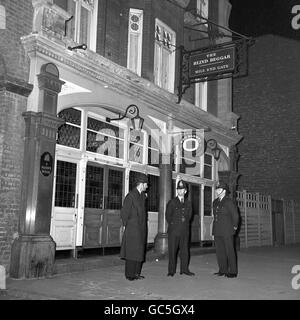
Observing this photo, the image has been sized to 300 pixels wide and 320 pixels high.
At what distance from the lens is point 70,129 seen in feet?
34.4

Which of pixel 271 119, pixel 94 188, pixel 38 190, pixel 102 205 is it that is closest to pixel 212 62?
pixel 94 188

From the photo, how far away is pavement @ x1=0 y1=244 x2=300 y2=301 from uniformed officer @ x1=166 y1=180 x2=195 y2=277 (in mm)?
290

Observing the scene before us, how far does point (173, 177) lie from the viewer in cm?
1435

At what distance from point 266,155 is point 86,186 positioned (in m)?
15.5

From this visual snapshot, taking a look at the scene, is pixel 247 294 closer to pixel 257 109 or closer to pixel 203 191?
pixel 203 191

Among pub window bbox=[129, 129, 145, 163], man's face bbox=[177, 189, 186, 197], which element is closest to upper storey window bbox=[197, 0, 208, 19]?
pub window bbox=[129, 129, 145, 163]

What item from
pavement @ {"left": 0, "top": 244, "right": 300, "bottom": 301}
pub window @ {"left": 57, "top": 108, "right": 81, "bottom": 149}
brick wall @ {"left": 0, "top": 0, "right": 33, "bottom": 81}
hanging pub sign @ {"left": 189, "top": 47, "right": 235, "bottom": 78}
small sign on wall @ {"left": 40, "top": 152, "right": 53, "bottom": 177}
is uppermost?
hanging pub sign @ {"left": 189, "top": 47, "right": 235, "bottom": 78}

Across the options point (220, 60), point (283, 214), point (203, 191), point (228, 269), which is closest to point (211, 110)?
point (203, 191)

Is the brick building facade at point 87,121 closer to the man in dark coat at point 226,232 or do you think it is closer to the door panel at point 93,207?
the door panel at point 93,207

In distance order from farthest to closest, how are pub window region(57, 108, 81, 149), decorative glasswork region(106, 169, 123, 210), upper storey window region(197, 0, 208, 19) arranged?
A: upper storey window region(197, 0, 208, 19), decorative glasswork region(106, 169, 123, 210), pub window region(57, 108, 81, 149)

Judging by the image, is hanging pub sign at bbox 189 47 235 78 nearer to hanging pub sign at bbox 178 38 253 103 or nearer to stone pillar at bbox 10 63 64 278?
hanging pub sign at bbox 178 38 253 103

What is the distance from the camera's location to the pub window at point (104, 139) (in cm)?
1123

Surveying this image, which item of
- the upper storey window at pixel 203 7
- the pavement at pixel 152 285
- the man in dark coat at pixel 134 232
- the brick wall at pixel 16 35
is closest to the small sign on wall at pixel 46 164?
the brick wall at pixel 16 35

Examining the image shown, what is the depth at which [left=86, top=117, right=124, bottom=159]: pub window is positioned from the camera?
11.2m
